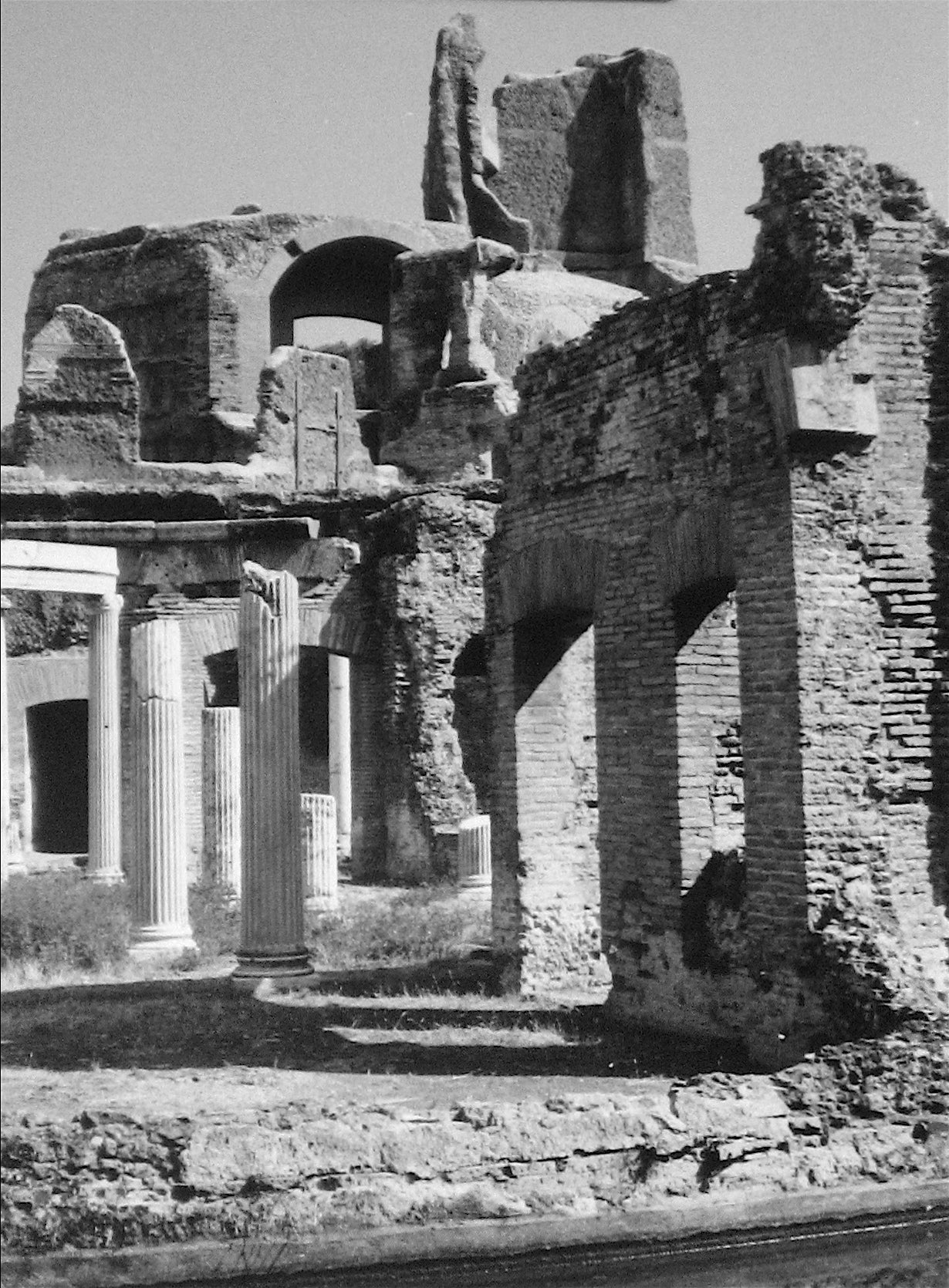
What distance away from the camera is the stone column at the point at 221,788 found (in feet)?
54.9

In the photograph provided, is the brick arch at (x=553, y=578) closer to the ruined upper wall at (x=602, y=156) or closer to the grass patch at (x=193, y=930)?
the grass patch at (x=193, y=930)

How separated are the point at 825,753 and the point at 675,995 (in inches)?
79.1

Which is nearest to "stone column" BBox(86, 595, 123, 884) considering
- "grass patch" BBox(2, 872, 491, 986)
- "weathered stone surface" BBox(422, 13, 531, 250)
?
"grass patch" BBox(2, 872, 491, 986)

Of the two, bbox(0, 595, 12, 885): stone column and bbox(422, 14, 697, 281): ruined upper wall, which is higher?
bbox(422, 14, 697, 281): ruined upper wall

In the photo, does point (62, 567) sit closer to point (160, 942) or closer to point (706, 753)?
point (160, 942)

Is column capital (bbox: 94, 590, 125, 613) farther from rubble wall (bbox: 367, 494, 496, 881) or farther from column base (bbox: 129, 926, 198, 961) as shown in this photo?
rubble wall (bbox: 367, 494, 496, 881)

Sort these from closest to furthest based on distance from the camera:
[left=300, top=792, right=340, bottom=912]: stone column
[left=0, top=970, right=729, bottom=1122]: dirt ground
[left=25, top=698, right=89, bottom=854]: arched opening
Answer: [left=0, top=970, right=729, bottom=1122]: dirt ground < [left=300, top=792, right=340, bottom=912]: stone column < [left=25, top=698, right=89, bottom=854]: arched opening

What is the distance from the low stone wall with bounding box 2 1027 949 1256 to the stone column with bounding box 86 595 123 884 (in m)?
7.86

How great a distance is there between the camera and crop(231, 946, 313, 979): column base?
12.0 m

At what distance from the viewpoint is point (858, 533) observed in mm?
9055

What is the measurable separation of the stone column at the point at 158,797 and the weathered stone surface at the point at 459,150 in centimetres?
1884

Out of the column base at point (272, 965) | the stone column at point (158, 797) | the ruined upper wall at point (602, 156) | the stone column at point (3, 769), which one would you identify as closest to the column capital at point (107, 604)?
the stone column at point (158, 797)

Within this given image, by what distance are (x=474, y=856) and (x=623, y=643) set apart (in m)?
6.55

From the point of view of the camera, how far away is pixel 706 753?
10.3 meters
